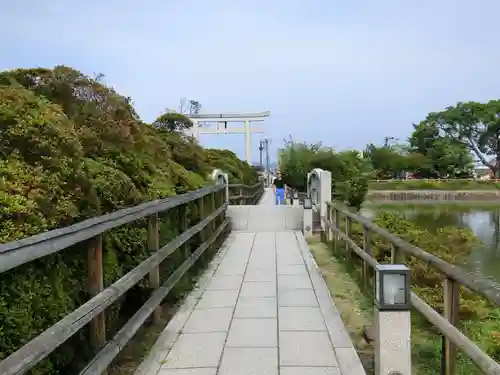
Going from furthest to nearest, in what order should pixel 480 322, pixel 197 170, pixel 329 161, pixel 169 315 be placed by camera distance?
pixel 329 161, pixel 197 170, pixel 480 322, pixel 169 315

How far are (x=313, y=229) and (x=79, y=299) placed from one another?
7161mm

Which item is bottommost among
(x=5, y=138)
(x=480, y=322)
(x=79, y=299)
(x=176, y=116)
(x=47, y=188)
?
(x=480, y=322)

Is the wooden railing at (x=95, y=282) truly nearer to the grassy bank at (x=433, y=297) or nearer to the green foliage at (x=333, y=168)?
the grassy bank at (x=433, y=297)

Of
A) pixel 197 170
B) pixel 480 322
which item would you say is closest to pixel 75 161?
pixel 480 322

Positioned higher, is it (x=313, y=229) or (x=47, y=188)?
(x=47, y=188)

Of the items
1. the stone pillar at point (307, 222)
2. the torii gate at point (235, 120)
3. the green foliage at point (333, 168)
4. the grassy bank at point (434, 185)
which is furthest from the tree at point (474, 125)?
the stone pillar at point (307, 222)

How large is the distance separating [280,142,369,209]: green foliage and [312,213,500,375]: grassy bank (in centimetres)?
456

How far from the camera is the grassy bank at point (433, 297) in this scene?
11.6ft

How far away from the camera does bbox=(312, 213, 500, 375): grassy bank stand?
3551mm

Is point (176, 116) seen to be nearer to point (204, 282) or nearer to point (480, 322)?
point (204, 282)

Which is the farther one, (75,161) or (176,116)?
(176,116)

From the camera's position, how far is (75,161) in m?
2.94

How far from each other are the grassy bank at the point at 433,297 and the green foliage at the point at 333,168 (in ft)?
15.0

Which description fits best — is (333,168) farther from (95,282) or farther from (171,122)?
(95,282)
